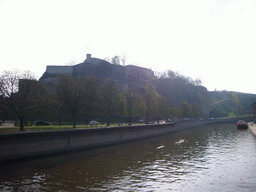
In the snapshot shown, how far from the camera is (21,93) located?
37.8 m

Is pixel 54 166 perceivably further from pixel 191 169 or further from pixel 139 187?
pixel 191 169

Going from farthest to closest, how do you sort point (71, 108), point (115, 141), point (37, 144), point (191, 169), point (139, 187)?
1. point (71, 108)
2. point (115, 141)
3. point (37, 144)
4. point (191, 169)
5. point (139, 187)

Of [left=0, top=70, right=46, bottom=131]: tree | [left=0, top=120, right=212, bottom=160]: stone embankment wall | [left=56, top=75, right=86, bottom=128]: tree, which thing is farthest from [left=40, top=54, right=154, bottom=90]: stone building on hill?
[left=0, top=120, right=212, bottom=160]: stone embankment wall

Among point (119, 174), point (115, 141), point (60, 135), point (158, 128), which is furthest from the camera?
point (158, 128)

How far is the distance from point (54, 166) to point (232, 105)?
19812 cm

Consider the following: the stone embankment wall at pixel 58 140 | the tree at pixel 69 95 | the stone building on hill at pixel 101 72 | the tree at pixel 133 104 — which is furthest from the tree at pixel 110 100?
the stone building on hill at pixel 101 72

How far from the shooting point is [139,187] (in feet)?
40.7

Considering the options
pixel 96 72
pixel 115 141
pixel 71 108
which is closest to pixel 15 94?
pixel 71 108

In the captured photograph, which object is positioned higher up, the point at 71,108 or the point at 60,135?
the point at 71,108

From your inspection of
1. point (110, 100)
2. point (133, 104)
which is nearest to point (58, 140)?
point (110, 100)

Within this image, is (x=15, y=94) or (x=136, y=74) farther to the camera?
(x=136, y=74)

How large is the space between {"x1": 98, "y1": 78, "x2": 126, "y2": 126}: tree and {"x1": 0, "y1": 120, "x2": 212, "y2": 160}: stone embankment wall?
14346 millimetres

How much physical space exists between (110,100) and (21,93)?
67.6ft

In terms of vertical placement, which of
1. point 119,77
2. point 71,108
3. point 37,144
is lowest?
point 37,144
